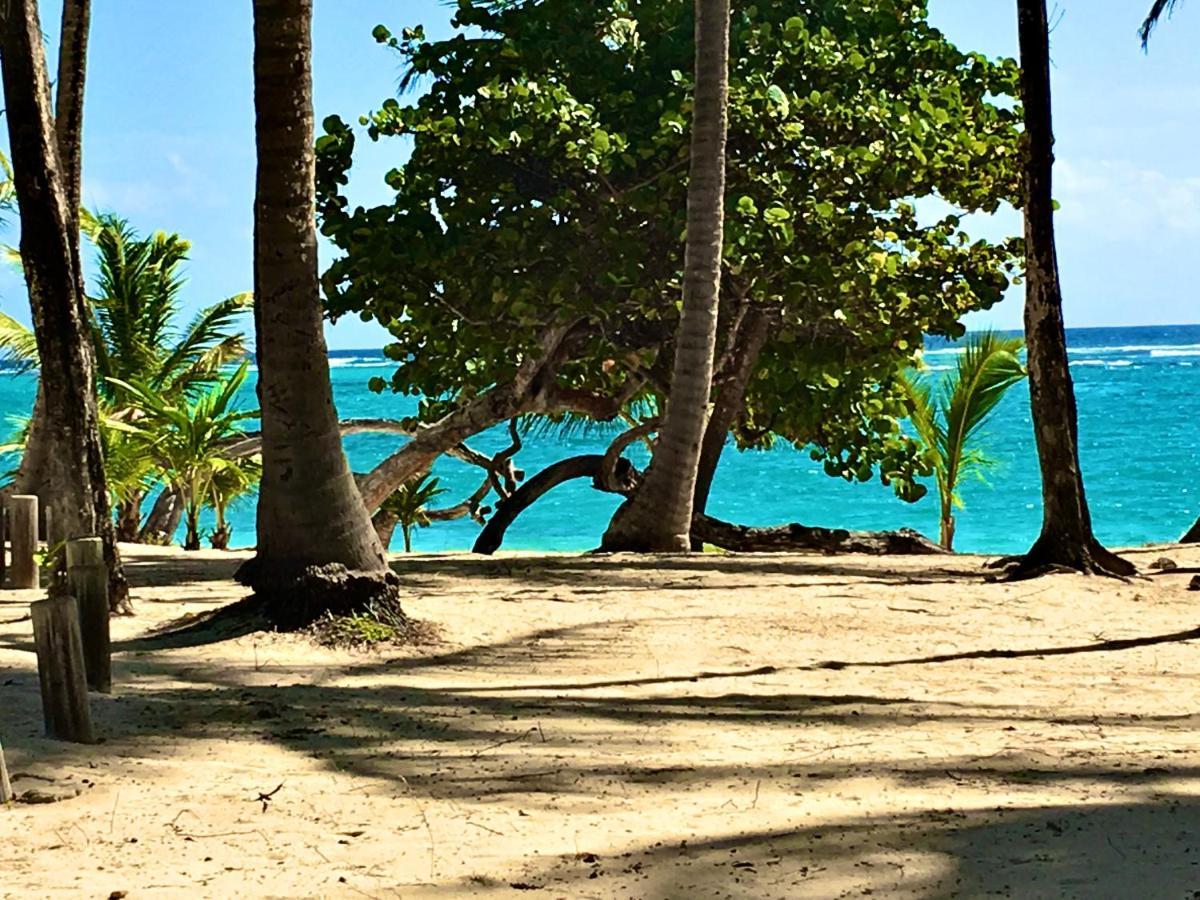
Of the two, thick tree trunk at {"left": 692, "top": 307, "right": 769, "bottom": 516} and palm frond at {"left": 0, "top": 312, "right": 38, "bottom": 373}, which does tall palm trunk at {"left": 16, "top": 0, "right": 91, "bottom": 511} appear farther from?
palm frond at {"left": 0, "top": 312, "right": 38, "bottom": 373}

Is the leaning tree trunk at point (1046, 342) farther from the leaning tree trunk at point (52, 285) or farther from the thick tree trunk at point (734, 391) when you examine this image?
the leaning tree trunk at point (52, 285)

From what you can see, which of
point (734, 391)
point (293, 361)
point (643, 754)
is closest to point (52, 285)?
point (293, 361)

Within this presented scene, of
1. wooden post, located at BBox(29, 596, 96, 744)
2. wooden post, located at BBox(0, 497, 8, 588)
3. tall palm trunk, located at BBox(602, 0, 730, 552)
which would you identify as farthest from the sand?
tall palm trunk, located at BBox(602, 0, 730, 552)

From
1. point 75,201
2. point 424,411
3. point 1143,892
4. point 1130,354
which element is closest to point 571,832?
point 1143,892

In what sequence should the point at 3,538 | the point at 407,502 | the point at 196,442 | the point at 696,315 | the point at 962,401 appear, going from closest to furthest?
the point at 3,538, the point at 696,315, the point at 196,442, the point at 962,401, the point at 407,502

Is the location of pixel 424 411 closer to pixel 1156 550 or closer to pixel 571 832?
pixel 1156 550

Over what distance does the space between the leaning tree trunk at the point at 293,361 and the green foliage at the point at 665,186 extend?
18.2ft

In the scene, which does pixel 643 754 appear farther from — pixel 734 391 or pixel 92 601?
pixel 734 391

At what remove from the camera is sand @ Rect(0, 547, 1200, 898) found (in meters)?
4.65

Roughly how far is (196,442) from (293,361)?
8.04 m

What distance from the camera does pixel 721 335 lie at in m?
16.0

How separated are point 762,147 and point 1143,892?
1141 centimetres

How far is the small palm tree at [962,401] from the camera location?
17672mm

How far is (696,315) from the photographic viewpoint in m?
12.7
